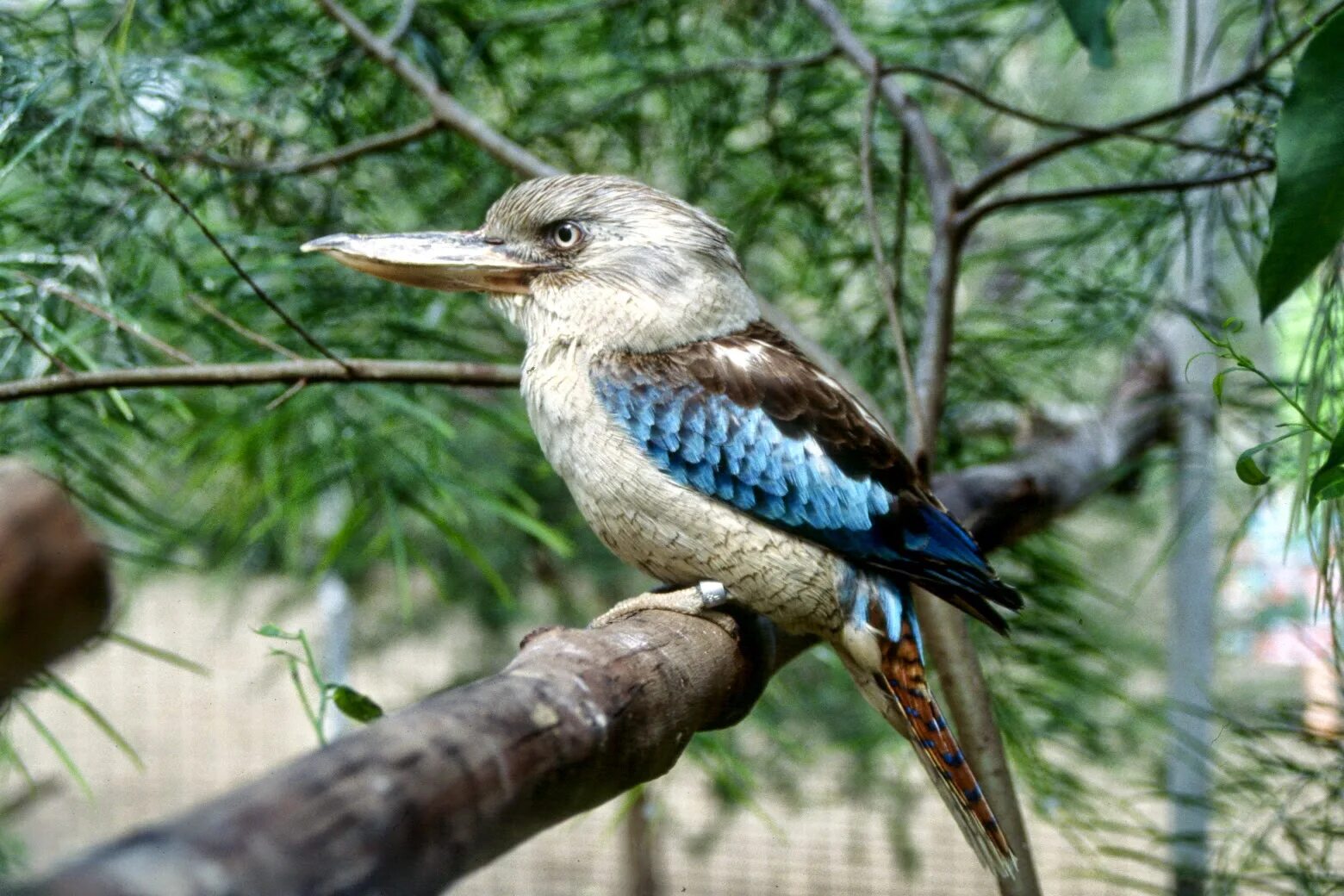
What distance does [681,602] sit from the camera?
1.02 metres

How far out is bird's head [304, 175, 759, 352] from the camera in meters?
1.07

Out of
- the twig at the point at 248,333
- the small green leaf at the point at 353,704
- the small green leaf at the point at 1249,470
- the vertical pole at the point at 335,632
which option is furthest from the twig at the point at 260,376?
the vertical pole at the point at 335,632

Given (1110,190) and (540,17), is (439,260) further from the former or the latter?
(540,17)

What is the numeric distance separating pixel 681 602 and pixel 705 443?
13 cm

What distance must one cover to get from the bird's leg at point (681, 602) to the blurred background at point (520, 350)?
0.26 m

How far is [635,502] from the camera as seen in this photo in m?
1.01

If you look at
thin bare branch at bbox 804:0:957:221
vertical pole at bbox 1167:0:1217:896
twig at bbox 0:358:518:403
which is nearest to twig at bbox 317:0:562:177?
twig at bbox 0:358:518:403

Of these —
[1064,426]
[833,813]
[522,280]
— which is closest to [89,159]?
[522,280]

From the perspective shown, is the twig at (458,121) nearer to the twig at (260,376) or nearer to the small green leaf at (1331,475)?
the twig at (260,376)

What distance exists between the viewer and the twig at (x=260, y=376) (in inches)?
37.4

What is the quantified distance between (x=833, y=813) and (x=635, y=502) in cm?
236

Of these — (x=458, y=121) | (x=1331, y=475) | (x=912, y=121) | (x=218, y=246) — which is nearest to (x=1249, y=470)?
(x=1331, y=475)

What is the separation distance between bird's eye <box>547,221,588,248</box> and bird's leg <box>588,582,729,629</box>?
327 millimetres

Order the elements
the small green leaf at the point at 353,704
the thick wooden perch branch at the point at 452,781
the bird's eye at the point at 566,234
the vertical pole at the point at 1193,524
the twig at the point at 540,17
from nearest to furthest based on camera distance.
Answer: the thick wooden perch branch at the point at 452,781, the small green leaf at the point at 353,704, the bird's eye at the point at 566,234, the twig at the point at 540,17, the vertical pole at the point at 1193,524
